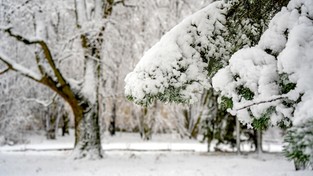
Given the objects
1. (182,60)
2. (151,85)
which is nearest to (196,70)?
(182,60)

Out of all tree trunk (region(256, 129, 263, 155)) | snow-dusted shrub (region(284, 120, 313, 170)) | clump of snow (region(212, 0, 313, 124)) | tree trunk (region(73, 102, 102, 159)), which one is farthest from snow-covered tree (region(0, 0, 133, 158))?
snow-dusted shrub (region(284, 120, 313, 170))

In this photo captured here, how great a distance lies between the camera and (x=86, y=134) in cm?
1333

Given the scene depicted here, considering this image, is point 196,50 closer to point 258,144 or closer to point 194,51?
point 194,51

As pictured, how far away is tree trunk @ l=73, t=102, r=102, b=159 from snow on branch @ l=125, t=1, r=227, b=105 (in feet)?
31.2

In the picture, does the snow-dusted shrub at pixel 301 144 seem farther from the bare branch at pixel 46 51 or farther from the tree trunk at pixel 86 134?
the tree trunk at pixel 86 134

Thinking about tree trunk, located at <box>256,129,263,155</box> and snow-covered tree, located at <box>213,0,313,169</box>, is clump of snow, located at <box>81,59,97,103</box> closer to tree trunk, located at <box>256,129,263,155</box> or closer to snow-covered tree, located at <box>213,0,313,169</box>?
Answer: tree trunk, located at <box>256,129,263,155</box>

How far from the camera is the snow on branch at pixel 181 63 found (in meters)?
3.98

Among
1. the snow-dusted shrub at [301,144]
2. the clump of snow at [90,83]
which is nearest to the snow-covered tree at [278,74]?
the snow-dusted shrub at [301,144]

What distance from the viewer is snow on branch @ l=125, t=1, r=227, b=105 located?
3.98m

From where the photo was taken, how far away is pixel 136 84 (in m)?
3.96

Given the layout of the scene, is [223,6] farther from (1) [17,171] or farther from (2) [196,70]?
(1) [17,171]

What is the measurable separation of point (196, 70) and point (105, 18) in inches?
393

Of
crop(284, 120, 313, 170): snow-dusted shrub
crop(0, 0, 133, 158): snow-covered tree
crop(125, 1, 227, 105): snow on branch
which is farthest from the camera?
crop(0, 0, 133, 158): snow-covered tree

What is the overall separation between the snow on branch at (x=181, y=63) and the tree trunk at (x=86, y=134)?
9514 mm
